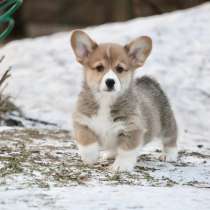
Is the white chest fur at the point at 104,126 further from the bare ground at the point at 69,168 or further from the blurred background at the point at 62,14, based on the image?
the blurred background at the point at 62,14

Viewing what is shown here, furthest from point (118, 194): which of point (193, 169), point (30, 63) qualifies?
point (30, 63)

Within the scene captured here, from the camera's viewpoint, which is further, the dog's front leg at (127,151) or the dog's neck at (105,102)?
the dog's neck at (105,102)

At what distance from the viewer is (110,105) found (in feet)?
21.2

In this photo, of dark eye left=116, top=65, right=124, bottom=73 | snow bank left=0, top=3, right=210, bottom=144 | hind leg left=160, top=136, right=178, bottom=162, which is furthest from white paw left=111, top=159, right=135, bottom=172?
snow bank left=0, top=3, right=210, bottom=144

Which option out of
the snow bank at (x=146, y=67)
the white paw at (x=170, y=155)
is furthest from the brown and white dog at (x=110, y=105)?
the snow bank at (x=146, y=67)

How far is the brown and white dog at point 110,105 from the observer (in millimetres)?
6274

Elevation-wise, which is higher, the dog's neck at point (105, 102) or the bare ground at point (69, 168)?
the dog's neck at point (105, 102)

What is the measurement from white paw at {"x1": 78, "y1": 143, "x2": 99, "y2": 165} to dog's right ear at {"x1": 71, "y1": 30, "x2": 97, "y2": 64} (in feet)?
2.41

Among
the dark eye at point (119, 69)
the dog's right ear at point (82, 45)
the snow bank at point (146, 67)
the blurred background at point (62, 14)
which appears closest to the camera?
the dark eye at point (119, 69)

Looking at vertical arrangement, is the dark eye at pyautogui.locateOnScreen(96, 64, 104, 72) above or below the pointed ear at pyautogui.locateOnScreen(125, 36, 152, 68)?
below

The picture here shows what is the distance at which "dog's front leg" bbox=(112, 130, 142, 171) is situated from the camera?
6.17m

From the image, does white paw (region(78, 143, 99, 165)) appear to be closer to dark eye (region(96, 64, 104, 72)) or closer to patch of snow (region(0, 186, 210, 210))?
dark eye (region(96, 64, 104, 72))

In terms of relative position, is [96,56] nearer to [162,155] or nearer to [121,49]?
[121,49]

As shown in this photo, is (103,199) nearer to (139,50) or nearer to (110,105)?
(110,105)
